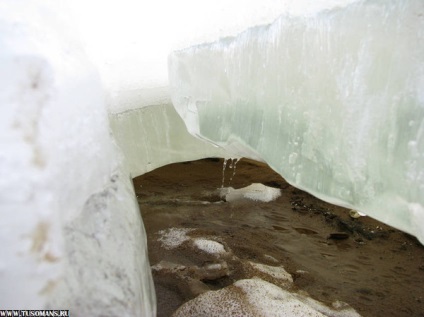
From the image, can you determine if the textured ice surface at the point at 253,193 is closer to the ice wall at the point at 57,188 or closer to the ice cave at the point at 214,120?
the ice cave at the point at 214,120

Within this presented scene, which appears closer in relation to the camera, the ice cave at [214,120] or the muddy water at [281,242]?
the ice cave at [214,120]

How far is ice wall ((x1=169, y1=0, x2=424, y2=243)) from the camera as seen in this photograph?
4.31 feet

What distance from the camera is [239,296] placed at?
2.33 m

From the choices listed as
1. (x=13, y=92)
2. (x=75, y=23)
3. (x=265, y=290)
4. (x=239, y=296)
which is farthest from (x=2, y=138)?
(x=265, y=290)

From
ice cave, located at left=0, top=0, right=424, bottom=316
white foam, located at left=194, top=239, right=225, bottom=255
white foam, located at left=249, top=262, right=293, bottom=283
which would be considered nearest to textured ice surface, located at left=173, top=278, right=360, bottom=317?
white foam, located at left=249, top=262, right=293, bottom=283

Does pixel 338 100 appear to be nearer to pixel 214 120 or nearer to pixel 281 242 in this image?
pixel 214 120

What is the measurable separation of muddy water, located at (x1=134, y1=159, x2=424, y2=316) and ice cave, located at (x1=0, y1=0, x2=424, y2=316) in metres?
1.04

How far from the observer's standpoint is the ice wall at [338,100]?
1.31 metres

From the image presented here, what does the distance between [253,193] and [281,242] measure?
979mm

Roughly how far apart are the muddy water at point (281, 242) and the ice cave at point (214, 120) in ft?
3.40

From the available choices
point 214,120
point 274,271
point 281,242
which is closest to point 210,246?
point 274,271

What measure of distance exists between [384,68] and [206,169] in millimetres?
3629

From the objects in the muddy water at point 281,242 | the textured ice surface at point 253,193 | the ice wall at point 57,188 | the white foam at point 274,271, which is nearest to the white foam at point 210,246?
the muddy water at point 281,242

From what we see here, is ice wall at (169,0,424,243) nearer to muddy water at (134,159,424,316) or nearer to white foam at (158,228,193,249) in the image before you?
muddy water at (134,159,424,316)
